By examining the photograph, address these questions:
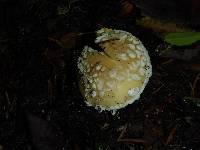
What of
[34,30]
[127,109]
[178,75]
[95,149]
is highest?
[34,30]

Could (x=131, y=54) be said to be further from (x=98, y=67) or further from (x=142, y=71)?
(x=98, y=67)

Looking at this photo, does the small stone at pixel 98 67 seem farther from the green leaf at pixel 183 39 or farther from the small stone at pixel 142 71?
the green leaf at pixel 183 39

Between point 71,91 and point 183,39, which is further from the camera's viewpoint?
point 71,91

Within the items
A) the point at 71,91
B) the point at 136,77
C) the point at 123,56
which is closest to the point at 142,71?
the point at 136,77

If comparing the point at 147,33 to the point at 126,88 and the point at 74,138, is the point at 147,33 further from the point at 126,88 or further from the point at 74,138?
the point at 74,138

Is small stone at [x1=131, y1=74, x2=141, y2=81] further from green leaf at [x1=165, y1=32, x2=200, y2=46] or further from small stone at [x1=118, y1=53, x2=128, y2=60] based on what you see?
green leaf at [x1=165, y1=32, x2=200, y2=46]

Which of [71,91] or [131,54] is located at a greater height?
[131,54]

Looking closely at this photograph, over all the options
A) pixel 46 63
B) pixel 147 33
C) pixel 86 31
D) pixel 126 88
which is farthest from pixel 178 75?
pixel 46 63
